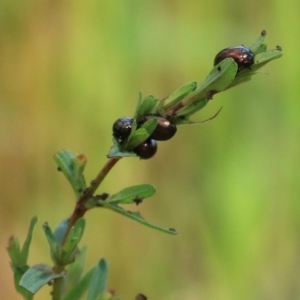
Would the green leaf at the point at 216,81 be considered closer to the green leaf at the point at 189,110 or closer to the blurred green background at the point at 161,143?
the green leaf at the point at 189,110

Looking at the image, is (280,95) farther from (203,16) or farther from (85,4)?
(85,4)

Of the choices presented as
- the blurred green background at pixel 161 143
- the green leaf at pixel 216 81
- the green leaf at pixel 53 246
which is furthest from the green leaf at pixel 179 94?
the blurred green background at pixel 161 143

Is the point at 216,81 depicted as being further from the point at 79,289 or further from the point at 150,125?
the point at 79,289

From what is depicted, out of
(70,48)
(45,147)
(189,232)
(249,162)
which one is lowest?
(189,232)

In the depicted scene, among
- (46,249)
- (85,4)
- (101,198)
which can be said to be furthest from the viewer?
(85,4)

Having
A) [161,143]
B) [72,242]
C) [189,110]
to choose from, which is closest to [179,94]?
[189,110]

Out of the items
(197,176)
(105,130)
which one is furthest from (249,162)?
(105,130)
